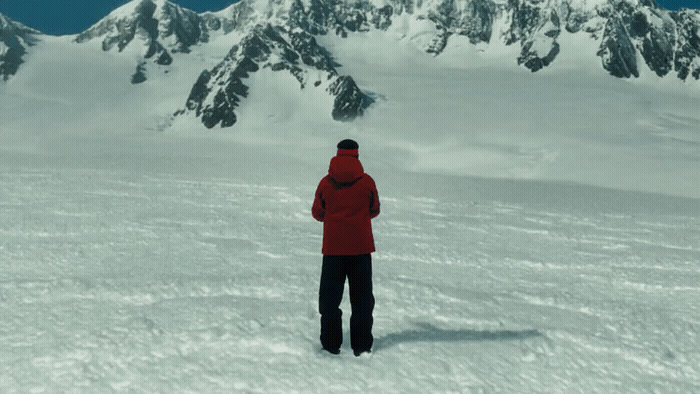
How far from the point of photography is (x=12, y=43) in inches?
6624

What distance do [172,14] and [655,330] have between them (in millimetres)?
207010

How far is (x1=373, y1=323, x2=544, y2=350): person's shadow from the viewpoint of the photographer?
533 centimetres

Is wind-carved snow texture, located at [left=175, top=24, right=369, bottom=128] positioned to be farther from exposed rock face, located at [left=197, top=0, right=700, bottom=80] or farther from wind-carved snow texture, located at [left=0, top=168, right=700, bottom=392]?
→ wind-carved snow texture, located at [left=0, top=168, right=700, bottom=392]

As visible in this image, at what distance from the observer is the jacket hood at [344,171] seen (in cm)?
471

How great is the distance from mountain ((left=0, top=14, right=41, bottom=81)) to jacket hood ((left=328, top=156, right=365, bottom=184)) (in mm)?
179248

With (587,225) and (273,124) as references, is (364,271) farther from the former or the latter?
(273,124)

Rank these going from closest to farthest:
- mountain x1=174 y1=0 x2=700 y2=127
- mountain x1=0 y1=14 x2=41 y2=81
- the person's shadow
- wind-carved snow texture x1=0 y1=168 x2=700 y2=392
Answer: wind-carved snow texture x1=0 y1=168 x2=700 y2=392
the person's shadow
mountain x1=0 y1=14 x2=41 y2=81
mountain x1=174 y1=0 x2=700 y2=127

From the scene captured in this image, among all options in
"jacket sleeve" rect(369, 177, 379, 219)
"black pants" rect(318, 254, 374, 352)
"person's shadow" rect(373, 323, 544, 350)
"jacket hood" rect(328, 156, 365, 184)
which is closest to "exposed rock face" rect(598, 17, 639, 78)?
"person's shadow" rect(373, 323, 544, 350)

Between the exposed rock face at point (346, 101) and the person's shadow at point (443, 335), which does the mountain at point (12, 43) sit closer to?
the exposed rock face at point (346, 101)

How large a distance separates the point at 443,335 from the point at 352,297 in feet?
4.01

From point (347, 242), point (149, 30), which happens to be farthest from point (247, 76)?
point (347, 242)

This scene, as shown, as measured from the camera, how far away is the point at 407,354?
16.4 ft

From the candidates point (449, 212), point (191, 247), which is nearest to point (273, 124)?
point (449, 212)

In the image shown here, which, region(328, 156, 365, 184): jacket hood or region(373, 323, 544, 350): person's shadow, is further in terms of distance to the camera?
region(373, 323, 544, 350): person's shadow
